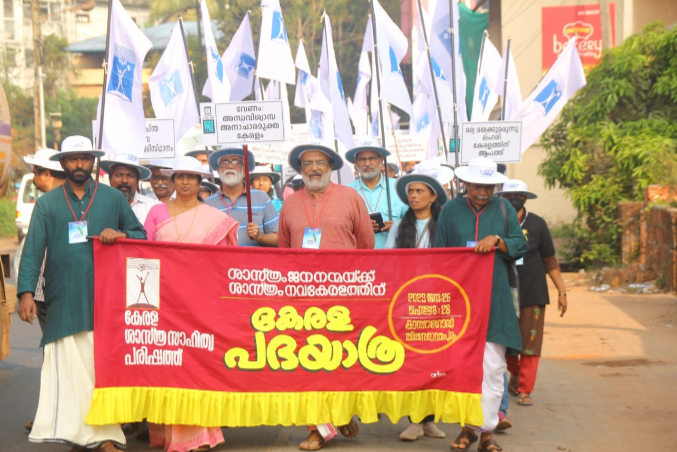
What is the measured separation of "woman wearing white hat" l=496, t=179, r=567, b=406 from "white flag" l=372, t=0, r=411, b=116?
2.83 metres

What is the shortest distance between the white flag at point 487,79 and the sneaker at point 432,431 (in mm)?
6938

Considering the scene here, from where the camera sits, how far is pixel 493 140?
31.1ft

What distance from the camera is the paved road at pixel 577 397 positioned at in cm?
706

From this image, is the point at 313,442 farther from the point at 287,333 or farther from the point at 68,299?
the point at 68,299

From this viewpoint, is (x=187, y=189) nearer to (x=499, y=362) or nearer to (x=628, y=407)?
(x=499, y=362)

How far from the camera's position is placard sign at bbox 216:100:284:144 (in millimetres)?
8016

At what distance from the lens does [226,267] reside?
6695mm

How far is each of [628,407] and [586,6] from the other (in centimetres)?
2157

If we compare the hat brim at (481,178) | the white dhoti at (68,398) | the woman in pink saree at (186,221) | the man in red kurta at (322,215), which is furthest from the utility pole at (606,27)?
the white dhoti at (68,398)

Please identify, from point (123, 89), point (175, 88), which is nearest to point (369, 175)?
point (123, 89)

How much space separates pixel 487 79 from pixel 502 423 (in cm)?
748

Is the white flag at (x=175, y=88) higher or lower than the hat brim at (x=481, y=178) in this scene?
higher

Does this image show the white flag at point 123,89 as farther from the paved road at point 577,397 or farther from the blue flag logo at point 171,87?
the blue flag logo at point 171,87

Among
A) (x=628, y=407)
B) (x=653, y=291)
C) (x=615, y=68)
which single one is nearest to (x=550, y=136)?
(x=615, y=68)
